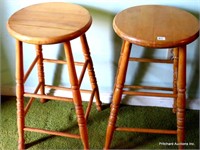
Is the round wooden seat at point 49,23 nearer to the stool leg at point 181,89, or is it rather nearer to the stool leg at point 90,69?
the stool leg at point 90,69

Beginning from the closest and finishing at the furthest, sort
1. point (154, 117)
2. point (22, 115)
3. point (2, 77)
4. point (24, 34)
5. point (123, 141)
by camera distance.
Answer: point (24, 34), point (22, 115), point (123, 141), point (154, 117), point (2, 77)

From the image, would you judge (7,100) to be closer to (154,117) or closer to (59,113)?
(59,113)

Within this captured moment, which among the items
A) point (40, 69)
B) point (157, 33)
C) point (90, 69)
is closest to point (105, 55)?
point (90, 69)

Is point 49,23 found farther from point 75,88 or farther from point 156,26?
point 156,26

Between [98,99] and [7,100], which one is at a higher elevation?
[98,99]

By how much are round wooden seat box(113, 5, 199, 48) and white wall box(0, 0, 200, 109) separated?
11cm

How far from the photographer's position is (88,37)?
1351mm

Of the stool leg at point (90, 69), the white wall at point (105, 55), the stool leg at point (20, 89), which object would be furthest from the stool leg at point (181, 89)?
the stool leg at point (20, 89)

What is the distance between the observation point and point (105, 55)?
140 cm

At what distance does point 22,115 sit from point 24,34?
0.41 m

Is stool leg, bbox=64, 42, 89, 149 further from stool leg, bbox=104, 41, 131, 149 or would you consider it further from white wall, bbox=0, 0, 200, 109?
white wall, bbox=0, 0, 200, 109

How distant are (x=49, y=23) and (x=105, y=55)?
16.4 inches

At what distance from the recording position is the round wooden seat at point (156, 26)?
3.12 ft

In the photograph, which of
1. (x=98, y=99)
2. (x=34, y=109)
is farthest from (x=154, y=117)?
(x=34, y=109)
